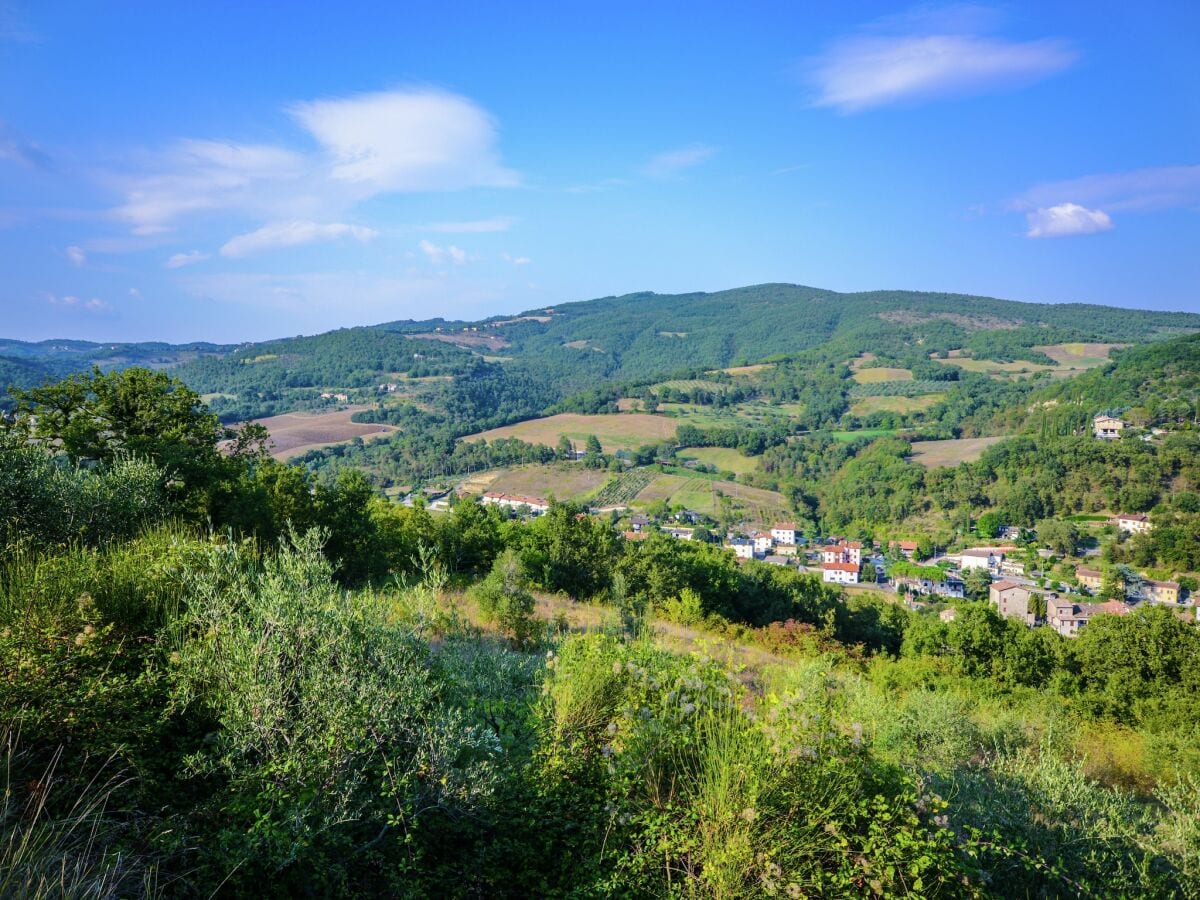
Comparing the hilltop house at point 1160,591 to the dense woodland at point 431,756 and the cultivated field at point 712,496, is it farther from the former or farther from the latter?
the dense woodland at point 431,756

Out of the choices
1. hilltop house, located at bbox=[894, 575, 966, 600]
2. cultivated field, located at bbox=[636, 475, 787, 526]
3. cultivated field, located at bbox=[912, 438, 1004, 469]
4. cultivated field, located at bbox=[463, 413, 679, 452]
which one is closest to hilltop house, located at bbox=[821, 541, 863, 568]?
hilltop house, located at bbox=[894, 575, 966, 600]

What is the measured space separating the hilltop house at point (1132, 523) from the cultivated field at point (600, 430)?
5754 cm

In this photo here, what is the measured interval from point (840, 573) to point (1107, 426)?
49.7m

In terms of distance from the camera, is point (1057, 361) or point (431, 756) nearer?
point (431, 756)

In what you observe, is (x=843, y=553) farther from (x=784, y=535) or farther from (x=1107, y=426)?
(x=1107, y=426)

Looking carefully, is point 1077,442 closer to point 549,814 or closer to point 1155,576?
point 1155,576

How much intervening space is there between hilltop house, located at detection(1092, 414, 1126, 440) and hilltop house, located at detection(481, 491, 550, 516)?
229 ft

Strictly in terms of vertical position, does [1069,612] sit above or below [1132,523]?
below

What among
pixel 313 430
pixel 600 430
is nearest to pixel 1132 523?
pixel 600 430

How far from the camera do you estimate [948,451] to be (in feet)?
304

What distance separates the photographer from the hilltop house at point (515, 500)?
63.2 meters

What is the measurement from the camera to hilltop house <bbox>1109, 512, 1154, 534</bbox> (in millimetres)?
61400

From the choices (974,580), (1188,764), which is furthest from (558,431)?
(1188,764)

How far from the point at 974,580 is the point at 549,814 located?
6185cm
